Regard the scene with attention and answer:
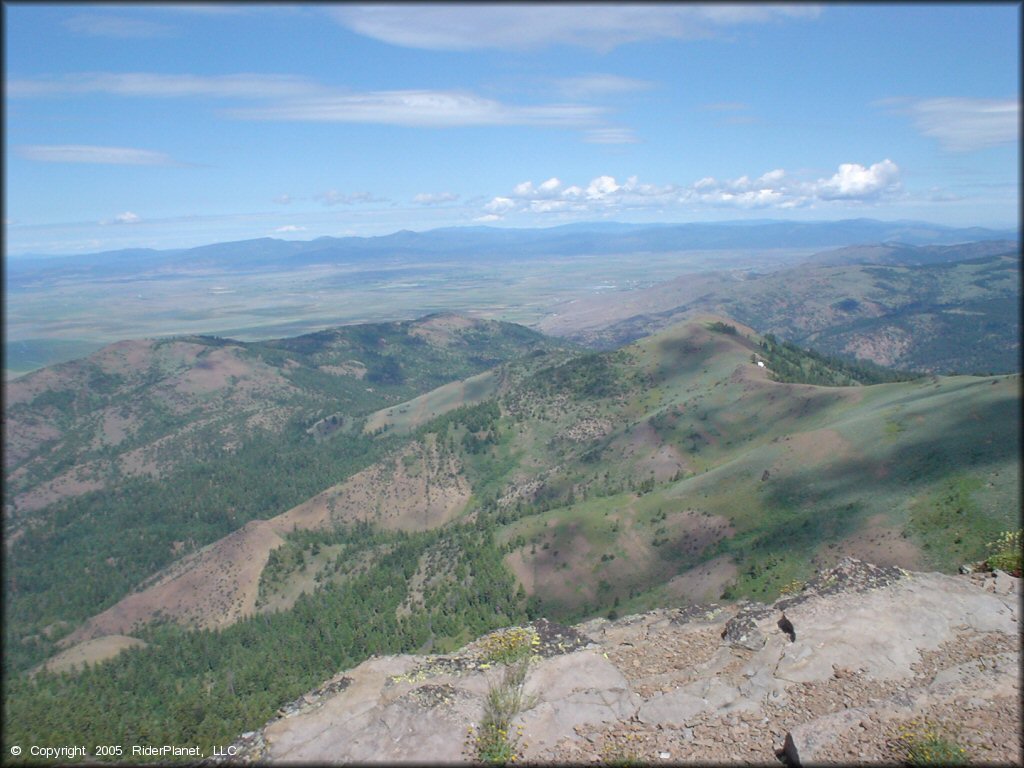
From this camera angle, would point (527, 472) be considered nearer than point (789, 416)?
No

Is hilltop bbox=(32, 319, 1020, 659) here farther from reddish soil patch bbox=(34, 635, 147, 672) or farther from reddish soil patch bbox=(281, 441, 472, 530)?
reddish soil patch bbox=(34, 635, 147, 672)

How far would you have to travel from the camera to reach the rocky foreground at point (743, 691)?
13.8 metres

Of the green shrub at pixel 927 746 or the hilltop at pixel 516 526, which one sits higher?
the green shrub at pixel 927 746

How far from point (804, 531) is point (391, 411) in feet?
378

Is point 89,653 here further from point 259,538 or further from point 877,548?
point 877,548

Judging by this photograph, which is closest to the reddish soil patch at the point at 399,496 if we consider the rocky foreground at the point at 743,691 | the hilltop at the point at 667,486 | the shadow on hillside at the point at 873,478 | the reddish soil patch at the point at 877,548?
the hilltop at the point at 667,486

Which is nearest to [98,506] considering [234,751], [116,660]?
[116,660]

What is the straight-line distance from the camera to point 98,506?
384ft

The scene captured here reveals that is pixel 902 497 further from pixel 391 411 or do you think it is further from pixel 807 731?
pixel 391 411

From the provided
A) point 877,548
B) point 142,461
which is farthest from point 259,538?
point 142,461

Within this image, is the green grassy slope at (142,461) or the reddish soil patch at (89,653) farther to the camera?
the green grassy slope at (142,461)

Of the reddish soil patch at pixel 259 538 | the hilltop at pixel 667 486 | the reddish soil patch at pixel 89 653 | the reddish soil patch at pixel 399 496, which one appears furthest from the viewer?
→ the reddish soil patch at pixel 399 496

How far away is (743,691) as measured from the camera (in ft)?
53.2

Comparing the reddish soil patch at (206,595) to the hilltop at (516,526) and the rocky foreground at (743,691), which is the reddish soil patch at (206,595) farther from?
the rocky foreground at (743,691)
